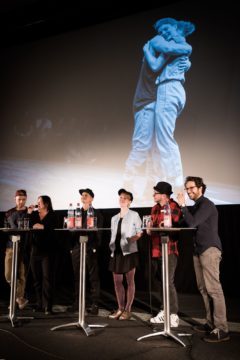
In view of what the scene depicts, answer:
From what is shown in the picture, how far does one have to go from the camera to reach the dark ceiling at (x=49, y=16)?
5.64 m

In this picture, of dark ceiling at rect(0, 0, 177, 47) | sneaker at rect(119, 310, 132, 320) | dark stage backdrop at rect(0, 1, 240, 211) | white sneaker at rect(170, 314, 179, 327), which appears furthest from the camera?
dark ceiling at rect(0, 0, 177, 47)

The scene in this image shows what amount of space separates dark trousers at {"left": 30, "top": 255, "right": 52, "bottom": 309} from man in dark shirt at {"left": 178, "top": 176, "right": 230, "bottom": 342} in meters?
1.84

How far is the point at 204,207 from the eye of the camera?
299cm

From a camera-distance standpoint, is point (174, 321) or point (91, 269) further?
point (91, 269)

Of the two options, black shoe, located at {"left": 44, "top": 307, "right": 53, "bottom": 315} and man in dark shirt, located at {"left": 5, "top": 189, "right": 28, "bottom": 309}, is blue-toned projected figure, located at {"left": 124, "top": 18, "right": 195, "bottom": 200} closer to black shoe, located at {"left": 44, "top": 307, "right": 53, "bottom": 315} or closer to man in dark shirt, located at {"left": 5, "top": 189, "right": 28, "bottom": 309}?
man in dark shirt, located at {"left": 5, "top": 189, "right": 28, "bottom": 309}

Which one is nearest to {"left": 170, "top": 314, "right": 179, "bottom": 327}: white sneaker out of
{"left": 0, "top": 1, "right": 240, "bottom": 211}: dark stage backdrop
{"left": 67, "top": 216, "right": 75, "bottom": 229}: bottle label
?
{"left": 67, "top": 216, "right": 75, "bottom": 229}: bottle label

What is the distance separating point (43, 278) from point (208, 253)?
2.05 metres

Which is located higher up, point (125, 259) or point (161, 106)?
point (161, 106)

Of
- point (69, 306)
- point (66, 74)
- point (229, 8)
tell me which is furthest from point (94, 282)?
point (229, 8)

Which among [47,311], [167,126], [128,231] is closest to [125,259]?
[128,231]

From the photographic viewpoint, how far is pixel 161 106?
16.3ft

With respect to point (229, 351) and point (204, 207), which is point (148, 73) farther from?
point (229, 351)

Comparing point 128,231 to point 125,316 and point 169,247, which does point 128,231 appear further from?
point 125,316

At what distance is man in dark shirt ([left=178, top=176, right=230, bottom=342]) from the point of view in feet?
9.62
